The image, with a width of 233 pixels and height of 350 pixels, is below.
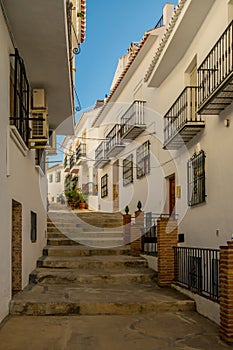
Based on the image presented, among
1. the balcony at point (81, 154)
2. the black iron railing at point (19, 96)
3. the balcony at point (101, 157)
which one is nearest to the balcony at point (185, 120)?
the black iron railing at point (19, 96)

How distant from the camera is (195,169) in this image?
11.7 meters

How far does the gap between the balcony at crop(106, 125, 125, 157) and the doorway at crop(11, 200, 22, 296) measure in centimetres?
1236

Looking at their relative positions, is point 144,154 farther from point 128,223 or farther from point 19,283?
point 19,283

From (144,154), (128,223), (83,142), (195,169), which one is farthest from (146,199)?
(83,142)

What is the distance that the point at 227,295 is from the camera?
617 cm

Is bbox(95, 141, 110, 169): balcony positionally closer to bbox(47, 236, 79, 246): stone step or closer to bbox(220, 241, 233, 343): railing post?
bbox(47, 236, 79, 246): stone step

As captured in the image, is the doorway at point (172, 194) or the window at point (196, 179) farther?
the doorway at point (172, 194)

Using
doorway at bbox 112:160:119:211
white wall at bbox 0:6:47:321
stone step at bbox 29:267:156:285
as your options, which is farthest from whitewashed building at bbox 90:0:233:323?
white wall at bbox 0:6:47:321

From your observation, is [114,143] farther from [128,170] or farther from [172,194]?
[172,194]

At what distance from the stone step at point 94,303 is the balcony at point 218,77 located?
12.7ft

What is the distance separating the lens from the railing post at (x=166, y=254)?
32.8 ft

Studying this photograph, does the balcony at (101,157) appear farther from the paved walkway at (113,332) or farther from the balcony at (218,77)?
the paved walkway at (113,332)

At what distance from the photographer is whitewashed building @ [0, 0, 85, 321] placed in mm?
6887

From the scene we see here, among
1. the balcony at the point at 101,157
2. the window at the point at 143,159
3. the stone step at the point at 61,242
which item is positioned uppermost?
the balcony at the point at 101,157
